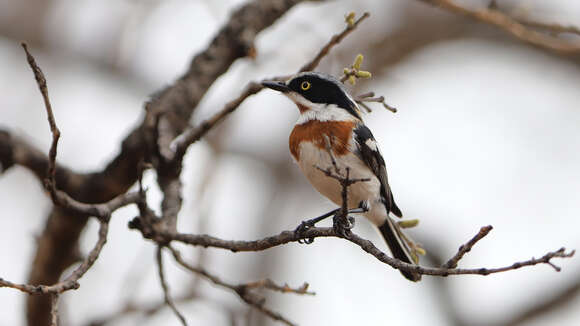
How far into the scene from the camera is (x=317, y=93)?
3.89 meters

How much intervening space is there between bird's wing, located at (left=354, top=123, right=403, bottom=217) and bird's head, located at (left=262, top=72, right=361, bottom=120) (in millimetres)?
220

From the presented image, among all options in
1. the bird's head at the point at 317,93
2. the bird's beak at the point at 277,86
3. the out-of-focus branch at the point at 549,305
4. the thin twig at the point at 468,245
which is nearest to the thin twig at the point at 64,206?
the bird's beak at the point at 277,86

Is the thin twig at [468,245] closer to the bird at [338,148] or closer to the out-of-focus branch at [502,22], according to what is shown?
the bird at [338,148]

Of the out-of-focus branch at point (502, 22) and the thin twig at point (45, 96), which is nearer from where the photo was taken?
the thin twig at point (45, 96)

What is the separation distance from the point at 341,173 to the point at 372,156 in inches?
10.6

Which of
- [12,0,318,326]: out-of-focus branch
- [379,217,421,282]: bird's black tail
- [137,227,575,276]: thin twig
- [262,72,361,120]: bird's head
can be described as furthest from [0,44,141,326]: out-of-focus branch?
[379,217,421,282]: bird's black tail

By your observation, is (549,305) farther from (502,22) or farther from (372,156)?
(372,156)

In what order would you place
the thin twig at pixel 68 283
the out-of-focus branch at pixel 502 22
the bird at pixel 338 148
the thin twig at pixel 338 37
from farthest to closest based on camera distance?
the out-of-focus branch at pixel 502 22 < the bird at pixel 338 148 < the thin twig at pixel 338 37 < the thin twig at pixel 68 283

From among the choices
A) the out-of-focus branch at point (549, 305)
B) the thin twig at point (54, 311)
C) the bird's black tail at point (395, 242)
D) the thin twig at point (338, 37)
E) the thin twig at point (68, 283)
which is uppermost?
the thin twig at point (338, 37)

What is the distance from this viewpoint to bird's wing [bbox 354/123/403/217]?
3564 millimetres

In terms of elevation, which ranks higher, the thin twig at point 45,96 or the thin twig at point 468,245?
the thin twig at point 45,96

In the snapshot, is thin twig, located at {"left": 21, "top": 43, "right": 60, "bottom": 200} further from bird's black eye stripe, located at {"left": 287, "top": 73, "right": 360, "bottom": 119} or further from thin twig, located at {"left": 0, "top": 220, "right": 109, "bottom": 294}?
bird's black eye stripe, located at {"left": 287, "top": 73, "right": 360, "bottom": 119}

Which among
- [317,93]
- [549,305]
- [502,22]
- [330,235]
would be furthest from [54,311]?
[549,305]

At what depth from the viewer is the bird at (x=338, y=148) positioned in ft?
11.4
